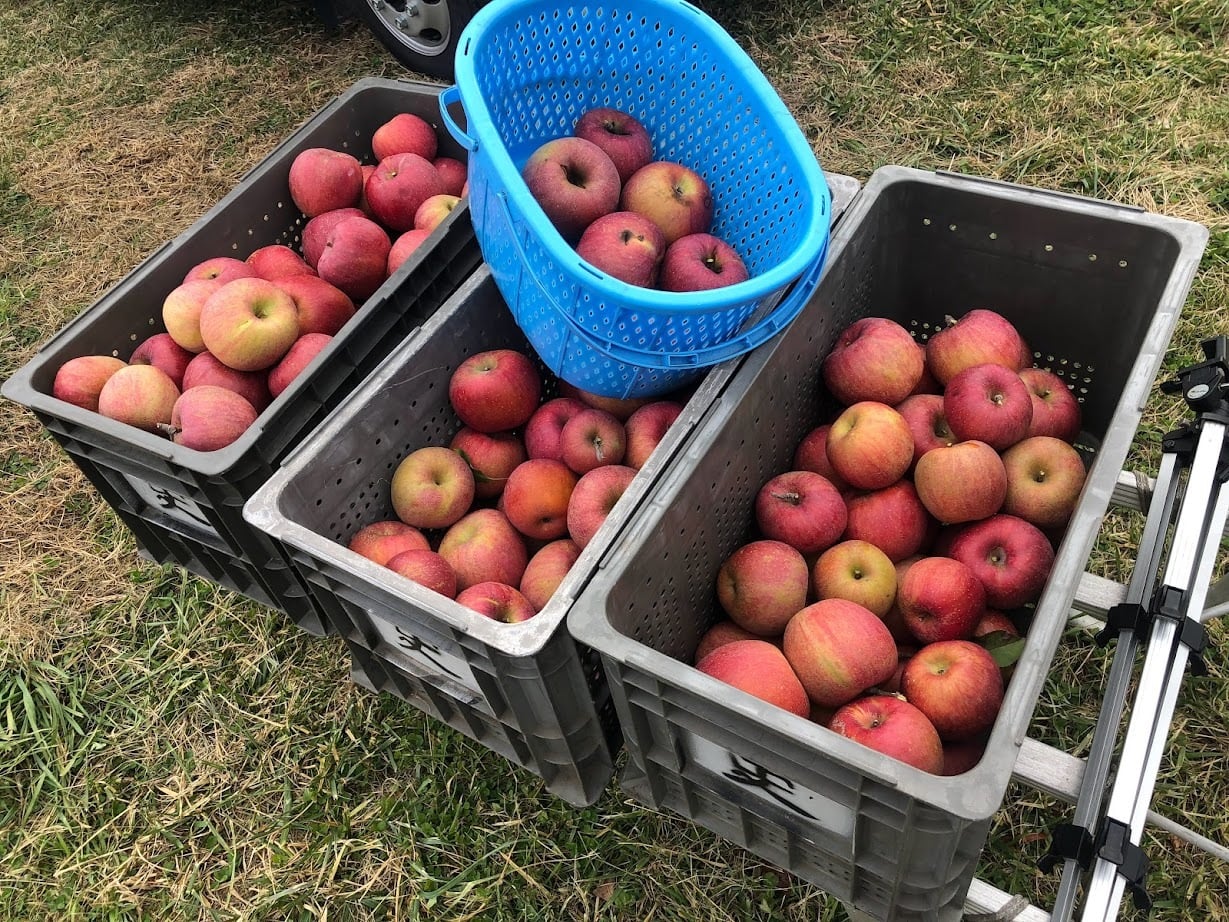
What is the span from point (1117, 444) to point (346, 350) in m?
1.58

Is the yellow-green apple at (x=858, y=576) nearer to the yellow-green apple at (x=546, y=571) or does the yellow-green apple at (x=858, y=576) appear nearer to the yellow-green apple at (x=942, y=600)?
the yellow-green apple at (x=942, y=600)

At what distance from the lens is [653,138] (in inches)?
85.4

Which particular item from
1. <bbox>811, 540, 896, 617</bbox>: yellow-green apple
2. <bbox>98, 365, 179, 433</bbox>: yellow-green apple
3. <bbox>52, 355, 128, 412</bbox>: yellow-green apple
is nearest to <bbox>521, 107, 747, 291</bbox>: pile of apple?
<bbox>811, 540, 896, 617</bbox>: yellow-green apple

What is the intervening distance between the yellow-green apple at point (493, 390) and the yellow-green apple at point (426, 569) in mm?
370

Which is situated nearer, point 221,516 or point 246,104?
point 221,516

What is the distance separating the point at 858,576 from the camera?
1732 millimetres

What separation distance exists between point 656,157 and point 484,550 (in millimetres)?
1048

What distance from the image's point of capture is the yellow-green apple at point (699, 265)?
1779mm

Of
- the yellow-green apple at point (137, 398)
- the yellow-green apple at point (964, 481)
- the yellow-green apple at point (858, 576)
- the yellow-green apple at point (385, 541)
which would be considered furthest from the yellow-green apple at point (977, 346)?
the yellow-green apple at point (137, 398)

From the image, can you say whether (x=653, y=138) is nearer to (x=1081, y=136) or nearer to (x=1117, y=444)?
(x=1117, y=444)

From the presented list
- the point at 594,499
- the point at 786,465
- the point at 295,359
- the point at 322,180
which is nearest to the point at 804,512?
the point at 786,465

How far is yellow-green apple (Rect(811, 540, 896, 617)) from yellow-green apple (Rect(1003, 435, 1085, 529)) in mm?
295

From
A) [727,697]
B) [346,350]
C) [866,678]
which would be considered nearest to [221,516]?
[346,350]

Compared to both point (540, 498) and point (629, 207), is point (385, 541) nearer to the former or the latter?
point (540, 498)
